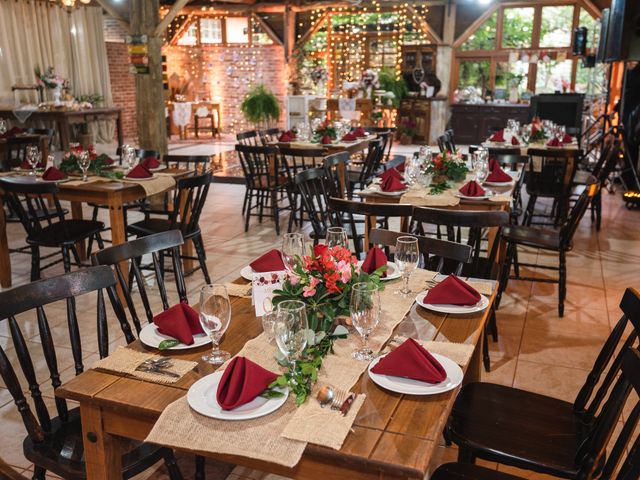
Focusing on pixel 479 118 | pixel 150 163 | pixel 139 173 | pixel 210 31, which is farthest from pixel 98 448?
pixel 210 31

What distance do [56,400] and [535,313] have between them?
3145mm

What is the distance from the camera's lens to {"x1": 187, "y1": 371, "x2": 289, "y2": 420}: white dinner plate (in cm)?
141

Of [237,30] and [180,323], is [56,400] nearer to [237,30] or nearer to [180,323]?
[180,323]

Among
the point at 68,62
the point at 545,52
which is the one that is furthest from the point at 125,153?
the point at 545,52

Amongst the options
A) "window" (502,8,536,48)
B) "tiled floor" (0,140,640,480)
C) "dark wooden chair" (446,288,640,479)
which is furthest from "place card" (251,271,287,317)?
"window" (502,8,536,48)

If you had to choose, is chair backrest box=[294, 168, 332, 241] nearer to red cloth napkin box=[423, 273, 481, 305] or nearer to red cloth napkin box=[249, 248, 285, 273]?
red cloth napkin box=[249, 248, 285, 273]

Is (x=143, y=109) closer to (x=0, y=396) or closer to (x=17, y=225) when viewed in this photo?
(x=17, y=225)

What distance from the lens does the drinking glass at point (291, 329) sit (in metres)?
1.52

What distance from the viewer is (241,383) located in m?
1.47

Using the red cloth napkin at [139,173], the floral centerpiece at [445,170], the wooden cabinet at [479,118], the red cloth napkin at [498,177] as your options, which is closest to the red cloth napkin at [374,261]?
the floral centerpiece at [445,170]

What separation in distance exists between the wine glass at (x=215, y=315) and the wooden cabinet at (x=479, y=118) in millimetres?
11761

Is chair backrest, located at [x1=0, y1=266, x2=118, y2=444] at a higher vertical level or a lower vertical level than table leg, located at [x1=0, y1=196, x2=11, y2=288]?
higher

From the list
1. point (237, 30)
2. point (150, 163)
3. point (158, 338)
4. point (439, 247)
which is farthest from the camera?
point (237, 30)

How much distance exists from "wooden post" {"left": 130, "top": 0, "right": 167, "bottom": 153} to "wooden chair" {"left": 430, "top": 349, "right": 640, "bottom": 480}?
19.2ft
